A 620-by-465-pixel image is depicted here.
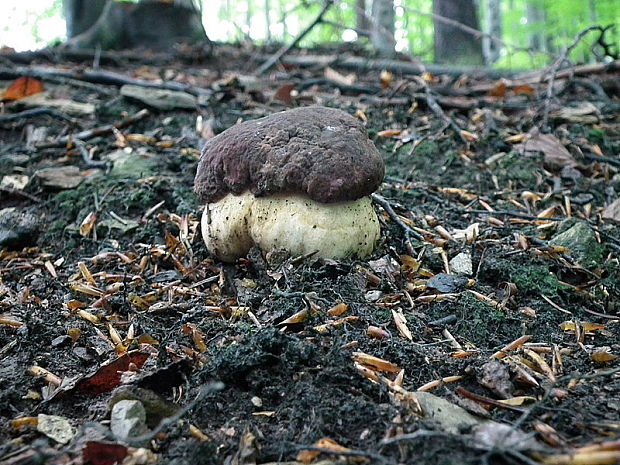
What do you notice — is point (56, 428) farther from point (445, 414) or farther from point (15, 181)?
point (15, 181)

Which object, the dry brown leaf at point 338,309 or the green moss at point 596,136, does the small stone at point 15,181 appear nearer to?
the dry brown leaf at point 338,309

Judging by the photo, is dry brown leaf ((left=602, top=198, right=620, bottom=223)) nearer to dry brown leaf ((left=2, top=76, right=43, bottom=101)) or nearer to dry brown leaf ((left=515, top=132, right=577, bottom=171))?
dry brown leaf ((left=515, top=132, right=577, bottom=171))

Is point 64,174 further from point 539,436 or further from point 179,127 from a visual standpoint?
point 539,436

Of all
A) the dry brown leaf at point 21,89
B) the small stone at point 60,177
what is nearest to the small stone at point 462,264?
the small stone at point 60,177

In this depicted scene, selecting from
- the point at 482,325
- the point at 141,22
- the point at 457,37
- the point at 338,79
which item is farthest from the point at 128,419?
the point at 457,37

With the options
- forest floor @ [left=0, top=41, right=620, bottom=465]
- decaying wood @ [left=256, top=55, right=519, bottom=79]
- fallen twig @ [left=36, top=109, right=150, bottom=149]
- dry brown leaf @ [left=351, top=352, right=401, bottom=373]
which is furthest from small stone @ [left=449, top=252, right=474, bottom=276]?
decaying wood @ [left=256, top=55, right=519, bottom=79]

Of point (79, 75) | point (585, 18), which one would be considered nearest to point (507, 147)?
point (79, 75)
